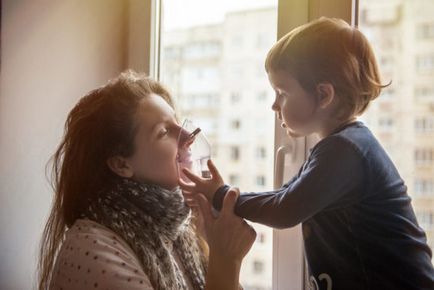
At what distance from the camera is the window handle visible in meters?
1.24

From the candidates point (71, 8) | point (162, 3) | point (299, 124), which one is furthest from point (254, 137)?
point (71, 8)

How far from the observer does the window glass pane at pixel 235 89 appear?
136cm

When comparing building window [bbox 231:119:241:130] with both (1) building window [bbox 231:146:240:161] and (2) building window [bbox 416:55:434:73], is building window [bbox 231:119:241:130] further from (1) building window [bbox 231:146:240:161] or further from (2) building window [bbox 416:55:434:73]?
(2) building window [bbox 416:55:434:73]

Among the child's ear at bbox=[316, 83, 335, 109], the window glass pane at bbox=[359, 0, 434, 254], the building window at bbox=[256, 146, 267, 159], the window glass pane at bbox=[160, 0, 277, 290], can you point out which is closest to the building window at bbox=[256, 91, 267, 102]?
the window glass pane at bbox=[160, 0, 277, 290]

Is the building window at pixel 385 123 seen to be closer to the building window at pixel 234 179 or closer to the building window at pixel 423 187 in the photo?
the building window at pixel 423 187

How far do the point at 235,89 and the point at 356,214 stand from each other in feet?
1.89

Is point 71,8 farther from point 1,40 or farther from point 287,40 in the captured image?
point 287,40

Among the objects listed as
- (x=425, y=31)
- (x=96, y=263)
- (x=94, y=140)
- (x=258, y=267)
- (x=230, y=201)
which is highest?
(x=425, y=31)

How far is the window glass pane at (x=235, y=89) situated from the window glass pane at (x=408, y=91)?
27 cm

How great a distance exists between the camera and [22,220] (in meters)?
1.31

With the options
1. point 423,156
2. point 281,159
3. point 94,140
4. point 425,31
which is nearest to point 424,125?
point 423,156

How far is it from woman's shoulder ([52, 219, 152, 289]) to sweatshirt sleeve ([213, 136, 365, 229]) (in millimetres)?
248

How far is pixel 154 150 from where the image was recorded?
1.02 m

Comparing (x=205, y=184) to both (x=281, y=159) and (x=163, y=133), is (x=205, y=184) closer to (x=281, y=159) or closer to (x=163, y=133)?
(x=163, y=133)
